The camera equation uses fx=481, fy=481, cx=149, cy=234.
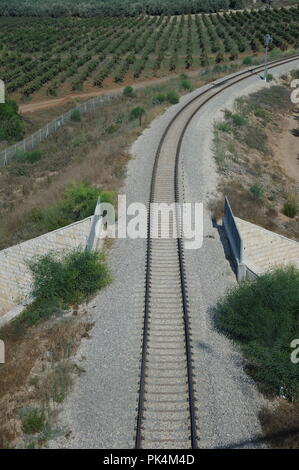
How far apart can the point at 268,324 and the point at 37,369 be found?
594cm

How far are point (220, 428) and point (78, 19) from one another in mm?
110447

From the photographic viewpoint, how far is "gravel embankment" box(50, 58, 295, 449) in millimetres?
10055

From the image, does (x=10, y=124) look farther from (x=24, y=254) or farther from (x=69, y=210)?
(x=24, y=254)

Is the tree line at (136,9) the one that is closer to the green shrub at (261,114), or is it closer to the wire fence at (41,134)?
the wire fence at (41,134)

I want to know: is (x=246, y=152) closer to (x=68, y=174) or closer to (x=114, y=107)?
(x=68, y=174)

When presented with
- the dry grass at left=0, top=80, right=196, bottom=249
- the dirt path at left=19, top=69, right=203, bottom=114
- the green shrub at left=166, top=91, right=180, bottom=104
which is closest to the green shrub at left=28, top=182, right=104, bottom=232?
the dry grass at left=0, top=80, right=196, bottom=249

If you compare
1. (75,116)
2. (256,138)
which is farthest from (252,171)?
(75,116)

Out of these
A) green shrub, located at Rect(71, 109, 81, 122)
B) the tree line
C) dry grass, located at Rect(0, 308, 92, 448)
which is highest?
the tree line

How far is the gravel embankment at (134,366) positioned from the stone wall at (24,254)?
1914 mm

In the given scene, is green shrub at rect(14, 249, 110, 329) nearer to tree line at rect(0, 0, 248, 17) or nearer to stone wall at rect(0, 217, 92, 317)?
stone wall at rect(0, 217, 92, 317)

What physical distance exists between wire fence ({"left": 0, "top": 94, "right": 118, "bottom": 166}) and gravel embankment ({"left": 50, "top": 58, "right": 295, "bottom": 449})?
63.4 ft

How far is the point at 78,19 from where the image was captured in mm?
106188

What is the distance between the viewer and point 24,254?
1850 cm

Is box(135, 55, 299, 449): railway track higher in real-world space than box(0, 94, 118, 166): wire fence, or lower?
higher
